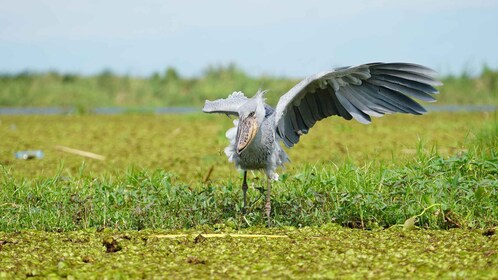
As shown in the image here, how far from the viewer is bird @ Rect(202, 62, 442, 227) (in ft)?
14.8

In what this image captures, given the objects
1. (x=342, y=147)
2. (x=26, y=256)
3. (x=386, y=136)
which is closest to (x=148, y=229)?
(x=26, y=256)

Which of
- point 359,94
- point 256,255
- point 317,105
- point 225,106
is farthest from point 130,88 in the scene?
point 256,255

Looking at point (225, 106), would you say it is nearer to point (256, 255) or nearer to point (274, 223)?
point (274, 223)

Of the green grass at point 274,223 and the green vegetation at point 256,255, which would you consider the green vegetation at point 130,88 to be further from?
the green vegetation at point 256,255

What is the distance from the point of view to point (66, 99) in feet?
63.7

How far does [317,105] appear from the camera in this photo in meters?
4.79

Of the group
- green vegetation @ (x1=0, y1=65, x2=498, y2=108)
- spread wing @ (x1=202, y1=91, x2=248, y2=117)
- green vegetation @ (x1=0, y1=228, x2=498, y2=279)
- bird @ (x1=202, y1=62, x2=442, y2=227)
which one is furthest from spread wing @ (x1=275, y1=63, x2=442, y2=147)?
green vegetation @ (x1=0, y1=65, x2=498, y2=108)

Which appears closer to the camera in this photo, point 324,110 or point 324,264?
point 324,264

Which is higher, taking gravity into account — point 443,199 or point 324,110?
point 324,110

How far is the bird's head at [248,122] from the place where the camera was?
14.6ft

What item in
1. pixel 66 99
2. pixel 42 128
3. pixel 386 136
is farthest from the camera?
pixel 66 99

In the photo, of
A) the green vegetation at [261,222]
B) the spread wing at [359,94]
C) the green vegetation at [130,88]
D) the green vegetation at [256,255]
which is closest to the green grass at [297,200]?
the green vegetation at [261,222]

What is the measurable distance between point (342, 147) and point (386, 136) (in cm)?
143

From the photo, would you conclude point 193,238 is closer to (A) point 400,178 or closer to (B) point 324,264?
(B) point 324,264
